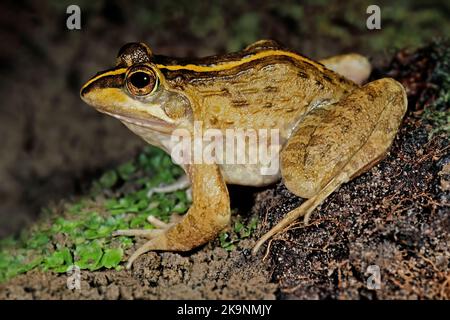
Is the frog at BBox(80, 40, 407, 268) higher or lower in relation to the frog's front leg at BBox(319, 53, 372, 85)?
lower

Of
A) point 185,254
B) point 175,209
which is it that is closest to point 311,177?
point 185,254

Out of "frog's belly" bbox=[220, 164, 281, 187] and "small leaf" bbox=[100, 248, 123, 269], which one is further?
"frog's belly" bbox=[220, 164, 281, 187]

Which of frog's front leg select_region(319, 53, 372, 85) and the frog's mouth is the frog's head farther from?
frog's front leg select_region(319, 53, 372, 85)

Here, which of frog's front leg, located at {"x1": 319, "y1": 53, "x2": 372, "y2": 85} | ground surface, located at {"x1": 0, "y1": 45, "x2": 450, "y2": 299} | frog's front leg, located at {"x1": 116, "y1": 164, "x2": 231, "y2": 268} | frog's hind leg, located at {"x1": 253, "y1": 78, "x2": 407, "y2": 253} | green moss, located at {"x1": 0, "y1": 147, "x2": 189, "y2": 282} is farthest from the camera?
frog's front leg, located at {"x1": 319, "y1": 53, "x2": 372, "y2": 85}

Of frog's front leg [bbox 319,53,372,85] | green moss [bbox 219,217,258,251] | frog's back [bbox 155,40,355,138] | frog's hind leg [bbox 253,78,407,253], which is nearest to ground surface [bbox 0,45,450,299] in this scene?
green moss [bbox 219,217,258,251]

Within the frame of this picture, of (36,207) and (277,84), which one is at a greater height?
(277,84)

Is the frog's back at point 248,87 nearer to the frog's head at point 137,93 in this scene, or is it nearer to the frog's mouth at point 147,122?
the frog's head at point 137,93
